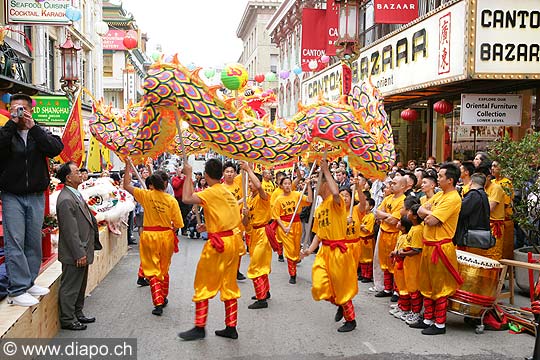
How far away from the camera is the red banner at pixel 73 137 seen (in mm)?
8188

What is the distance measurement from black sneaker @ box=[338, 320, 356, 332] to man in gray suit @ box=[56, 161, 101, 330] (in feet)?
9.09

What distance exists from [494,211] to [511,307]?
1694 millimetres

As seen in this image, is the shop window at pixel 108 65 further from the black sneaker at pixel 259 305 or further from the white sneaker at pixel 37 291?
the white sneaker at pixel 37 291

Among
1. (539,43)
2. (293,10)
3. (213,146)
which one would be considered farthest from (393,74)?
(293,10)

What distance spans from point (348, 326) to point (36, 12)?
377 inches

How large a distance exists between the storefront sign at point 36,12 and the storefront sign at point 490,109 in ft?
26.5

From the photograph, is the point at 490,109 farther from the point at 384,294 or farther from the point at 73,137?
the point at 73,137

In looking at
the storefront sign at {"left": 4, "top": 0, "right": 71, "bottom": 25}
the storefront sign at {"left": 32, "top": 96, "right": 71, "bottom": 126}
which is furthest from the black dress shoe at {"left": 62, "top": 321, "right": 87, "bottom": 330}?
the storefront sign at {"left": 4, "top": 0, "right": 71, "bottom": 25}

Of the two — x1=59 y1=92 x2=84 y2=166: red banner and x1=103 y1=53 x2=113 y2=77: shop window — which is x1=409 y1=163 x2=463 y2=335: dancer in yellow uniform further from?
x1=103 y1=53 x2=113 y2=77: shop window

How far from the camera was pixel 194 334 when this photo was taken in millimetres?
5777

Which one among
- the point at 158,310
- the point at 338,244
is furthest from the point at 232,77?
the point at 158,310

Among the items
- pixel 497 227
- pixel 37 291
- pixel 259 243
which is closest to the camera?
pixel 37 291

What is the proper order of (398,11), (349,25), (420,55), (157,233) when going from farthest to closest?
(398,11), (349,25), (420,55), (157,233)

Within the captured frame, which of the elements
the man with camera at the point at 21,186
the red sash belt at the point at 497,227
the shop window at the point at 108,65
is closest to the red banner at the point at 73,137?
the man with camera at the point at 21,186
